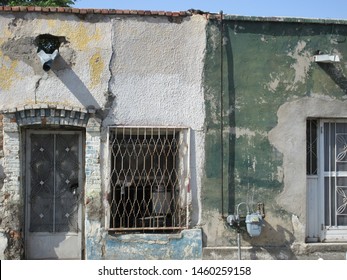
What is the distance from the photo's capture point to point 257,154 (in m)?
8.99

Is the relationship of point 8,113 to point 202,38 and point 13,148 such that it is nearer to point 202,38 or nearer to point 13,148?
point 13,148

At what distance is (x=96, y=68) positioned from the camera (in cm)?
871

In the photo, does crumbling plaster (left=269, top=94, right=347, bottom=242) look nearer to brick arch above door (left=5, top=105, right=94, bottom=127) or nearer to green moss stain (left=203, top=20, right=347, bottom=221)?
green moss stain (left=203, top=20, right=347, bottom=221)

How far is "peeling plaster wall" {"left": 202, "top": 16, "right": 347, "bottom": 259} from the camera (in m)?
8.91

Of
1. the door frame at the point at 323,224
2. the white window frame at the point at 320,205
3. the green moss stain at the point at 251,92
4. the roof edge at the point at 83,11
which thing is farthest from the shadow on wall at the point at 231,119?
the door frame at the point at 323,224

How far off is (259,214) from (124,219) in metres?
1.94

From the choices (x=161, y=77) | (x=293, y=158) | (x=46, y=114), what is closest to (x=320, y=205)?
(x=293, y=158)

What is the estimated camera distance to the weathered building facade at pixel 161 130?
339 inches

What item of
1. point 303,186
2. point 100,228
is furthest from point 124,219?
point 303,186

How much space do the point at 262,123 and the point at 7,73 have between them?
3696 millimetres

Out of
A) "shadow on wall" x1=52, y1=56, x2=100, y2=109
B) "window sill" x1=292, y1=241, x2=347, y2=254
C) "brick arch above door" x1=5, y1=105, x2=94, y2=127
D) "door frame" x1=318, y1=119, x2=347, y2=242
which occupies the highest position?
"shadow on wall" x1=52, y1=56, x2=100, y2=109

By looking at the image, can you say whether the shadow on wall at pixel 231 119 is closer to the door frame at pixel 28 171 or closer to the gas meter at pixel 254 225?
the gas meter at pixel 254 225

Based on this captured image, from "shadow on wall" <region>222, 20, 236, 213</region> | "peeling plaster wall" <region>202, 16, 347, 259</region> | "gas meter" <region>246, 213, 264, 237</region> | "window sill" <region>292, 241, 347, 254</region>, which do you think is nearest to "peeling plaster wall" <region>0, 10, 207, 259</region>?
"peeling plaster wall" <region>202, 16, 347, 259</region>

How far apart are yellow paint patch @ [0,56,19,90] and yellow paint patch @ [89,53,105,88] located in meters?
1.04
